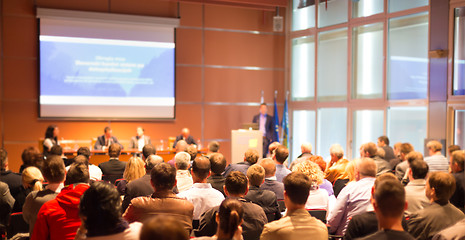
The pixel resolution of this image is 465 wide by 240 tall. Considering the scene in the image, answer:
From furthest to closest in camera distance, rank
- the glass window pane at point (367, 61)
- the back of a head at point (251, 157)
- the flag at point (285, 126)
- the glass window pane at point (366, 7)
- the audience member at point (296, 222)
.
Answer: the flag at point (285, 126) < the glass window pane at point (367, 61) < the glass window pane at point (366, 7) < the back of a head at point (251, 157) < the audience member at point (296, 222)

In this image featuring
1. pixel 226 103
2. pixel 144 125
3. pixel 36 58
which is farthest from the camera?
pixel 226 103

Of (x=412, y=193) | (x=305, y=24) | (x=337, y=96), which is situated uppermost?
(x=305, y=24)

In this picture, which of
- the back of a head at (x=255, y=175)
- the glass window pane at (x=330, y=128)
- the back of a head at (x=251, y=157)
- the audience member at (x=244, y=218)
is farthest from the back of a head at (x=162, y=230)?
the glass window pane at (x=330, y=128)

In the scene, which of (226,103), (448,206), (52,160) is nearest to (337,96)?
(226,103)

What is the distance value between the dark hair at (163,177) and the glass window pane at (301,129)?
830cm

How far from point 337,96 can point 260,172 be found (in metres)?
7.17

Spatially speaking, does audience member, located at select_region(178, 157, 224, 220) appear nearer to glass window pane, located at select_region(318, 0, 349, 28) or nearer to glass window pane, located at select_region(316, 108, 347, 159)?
glass window pane, located at select_region(316, 108, 347, 159)

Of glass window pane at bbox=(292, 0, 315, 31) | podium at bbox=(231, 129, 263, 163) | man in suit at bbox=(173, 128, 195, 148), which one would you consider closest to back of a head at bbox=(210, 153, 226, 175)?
podium at bbox=(231, 129, 263, 163)

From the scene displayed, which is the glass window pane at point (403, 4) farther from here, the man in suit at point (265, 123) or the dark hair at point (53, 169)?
the dark hair at point (53, 169)

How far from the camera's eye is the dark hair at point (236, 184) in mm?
3139

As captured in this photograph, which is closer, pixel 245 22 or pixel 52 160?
pixel 52 160

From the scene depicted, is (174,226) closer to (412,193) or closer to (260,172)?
(260,172)

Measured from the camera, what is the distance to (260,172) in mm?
3686

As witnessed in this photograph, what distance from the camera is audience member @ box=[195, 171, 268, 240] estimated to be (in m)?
3.06
